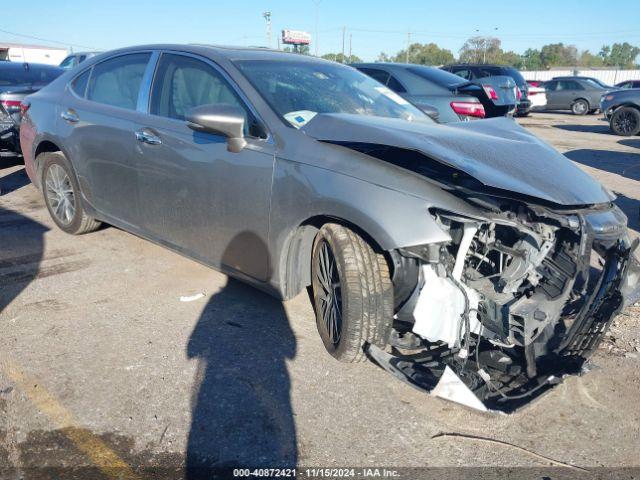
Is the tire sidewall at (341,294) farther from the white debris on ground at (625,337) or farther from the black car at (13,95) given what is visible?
the black car at (13,95)

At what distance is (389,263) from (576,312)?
3.51ft

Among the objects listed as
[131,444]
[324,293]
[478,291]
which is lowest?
[131,444]

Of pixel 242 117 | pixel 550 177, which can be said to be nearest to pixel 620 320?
pixel 550 177

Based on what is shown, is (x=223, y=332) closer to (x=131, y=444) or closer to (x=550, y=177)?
(x=131, y=444)

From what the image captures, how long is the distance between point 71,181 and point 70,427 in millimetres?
2820

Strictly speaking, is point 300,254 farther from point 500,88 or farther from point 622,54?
point 622,54

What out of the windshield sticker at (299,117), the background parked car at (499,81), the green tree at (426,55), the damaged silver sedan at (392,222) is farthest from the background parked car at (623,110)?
the green tree at (426,55)

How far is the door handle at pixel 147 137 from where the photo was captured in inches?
145

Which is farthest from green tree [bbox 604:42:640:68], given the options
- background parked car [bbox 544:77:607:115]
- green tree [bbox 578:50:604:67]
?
background parked car [bbox 544:77:607:115]

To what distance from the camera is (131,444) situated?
93.0 inches

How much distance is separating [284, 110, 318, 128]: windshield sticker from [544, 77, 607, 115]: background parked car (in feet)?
75.5

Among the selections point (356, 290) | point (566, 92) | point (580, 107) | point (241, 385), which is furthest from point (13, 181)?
point (580, 107)

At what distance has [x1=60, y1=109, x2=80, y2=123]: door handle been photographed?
4.47 m

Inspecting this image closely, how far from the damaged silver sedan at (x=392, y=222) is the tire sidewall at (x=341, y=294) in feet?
0.04
